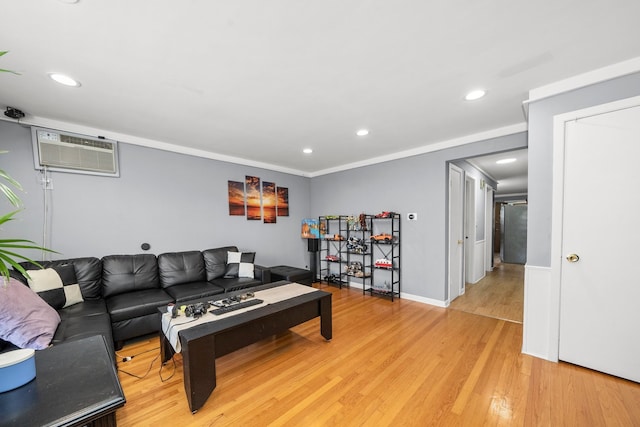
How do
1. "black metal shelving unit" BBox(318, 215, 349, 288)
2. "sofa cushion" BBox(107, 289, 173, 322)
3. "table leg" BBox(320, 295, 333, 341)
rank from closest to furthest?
"sofa cushion" BBox(107, 289, 173, 322)
"table leg" BBox(320, 295, 333, 341)
"black metal shelving unit" BBox(318, 215, 349, 288)

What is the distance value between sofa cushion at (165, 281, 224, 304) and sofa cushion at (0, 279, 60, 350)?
102 centimetres

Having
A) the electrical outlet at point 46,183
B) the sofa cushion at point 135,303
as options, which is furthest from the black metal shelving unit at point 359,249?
the electrical outlet at point 46,183

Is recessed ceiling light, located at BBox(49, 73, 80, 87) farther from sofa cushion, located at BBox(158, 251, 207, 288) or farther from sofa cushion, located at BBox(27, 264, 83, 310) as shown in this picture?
sofa cushion, located at BBox(158, 251, 207, 288)

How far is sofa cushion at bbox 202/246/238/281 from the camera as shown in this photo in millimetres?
3678

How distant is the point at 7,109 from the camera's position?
2.55m

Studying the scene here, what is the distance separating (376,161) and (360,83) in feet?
7.94

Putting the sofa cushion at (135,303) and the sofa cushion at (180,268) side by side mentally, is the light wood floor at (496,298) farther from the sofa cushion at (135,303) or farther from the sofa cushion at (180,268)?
the sofa cushion at (135,303)

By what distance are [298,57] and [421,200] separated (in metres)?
2.87

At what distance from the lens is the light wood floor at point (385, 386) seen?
5.55 ft

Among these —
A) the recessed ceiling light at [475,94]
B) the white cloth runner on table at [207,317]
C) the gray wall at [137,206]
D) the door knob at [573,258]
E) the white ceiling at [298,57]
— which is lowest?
the white cloth runner on table at [207,317]

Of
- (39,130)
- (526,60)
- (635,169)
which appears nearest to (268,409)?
Result: (526,60)

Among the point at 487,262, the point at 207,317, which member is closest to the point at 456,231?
the point at 487,262

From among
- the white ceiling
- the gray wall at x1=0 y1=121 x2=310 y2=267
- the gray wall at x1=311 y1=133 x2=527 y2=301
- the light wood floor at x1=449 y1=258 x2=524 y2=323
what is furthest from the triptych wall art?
the light wood floor at x1=449 y1=258 x2=524 y2=323

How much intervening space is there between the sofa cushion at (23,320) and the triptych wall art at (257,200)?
260cm
